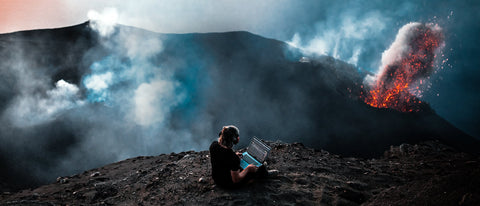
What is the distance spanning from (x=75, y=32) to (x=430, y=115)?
1726 inches

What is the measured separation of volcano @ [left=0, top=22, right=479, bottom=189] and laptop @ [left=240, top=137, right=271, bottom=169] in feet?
43.0

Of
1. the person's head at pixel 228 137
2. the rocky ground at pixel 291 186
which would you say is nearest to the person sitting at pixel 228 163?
the person's head at pixel 228 137

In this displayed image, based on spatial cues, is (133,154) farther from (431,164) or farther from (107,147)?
(431,164)

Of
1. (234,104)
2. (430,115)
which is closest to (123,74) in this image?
(234,104)

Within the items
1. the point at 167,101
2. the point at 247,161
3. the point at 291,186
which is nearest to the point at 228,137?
the point at 247,161

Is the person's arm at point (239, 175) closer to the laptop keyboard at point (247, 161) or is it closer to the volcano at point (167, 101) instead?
the laptop keyboard at point (247, 161)

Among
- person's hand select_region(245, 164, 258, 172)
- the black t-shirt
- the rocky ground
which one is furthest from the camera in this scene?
person's hand select_region(245, 164, 258, 172)

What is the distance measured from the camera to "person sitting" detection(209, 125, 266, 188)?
10.8ft

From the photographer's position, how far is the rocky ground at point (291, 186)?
123 inches

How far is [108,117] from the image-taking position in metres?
16.5

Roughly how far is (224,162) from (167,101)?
61.3ft

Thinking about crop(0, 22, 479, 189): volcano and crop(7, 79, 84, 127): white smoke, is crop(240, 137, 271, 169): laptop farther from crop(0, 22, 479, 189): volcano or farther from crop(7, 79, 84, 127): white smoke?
crop(7, 79, 84, 127): white smoke

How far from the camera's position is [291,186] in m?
3.74

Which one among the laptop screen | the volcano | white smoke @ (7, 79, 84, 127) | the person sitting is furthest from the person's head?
white smoke @ (7, 79, 84, 127)
